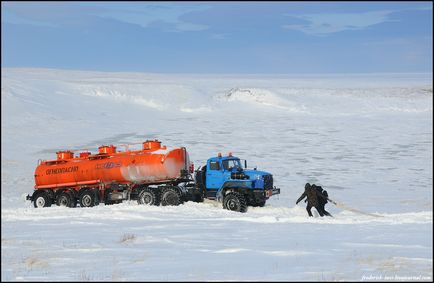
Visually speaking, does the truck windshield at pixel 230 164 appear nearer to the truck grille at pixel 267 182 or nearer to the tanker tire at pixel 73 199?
the truck grille at pixel 267 182

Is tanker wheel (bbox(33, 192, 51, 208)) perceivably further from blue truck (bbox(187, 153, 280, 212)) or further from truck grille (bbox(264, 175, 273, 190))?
truck grille (bbox(264, 175, 273, 190))

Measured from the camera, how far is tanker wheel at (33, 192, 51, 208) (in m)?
26.4

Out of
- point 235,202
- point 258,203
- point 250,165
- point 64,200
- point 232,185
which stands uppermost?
point 250,165

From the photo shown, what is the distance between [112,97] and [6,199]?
4769 centimetres

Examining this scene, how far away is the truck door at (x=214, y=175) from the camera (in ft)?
77.8

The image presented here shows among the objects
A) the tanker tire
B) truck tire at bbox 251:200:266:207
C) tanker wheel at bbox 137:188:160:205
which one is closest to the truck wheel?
truck tire at bbox 251:200:266:207

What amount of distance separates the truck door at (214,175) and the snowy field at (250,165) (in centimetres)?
78

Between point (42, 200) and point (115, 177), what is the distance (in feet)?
12.2

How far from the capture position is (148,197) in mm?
24156

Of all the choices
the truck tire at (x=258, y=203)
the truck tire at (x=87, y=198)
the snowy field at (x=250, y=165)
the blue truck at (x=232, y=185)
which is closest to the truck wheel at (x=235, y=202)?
the blue truck at (x=232, y=185)

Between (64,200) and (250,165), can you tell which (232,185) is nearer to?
(64,200)

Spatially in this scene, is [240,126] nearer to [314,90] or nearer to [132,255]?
[314,90]

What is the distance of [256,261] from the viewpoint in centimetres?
1111

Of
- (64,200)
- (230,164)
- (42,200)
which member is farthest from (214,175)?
(42,200)
